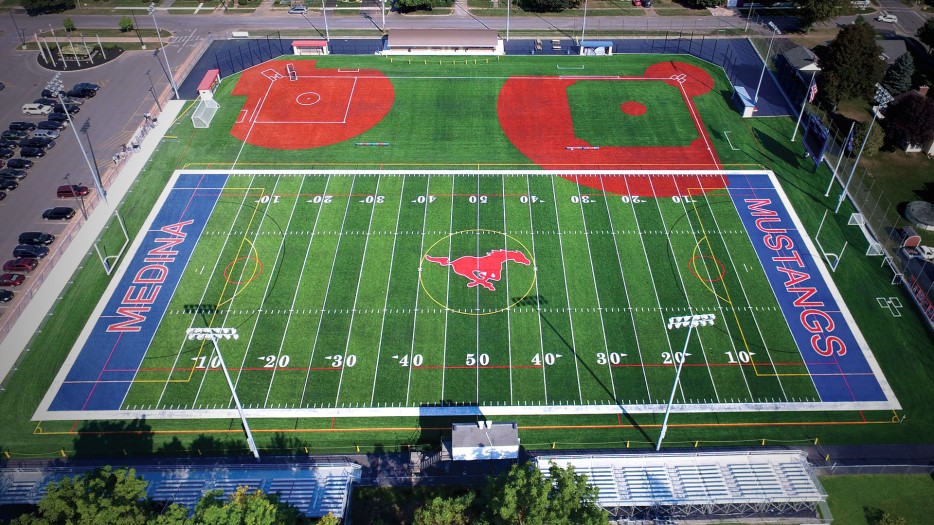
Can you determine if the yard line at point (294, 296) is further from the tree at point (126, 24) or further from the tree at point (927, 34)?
the tree at point (927, 34)

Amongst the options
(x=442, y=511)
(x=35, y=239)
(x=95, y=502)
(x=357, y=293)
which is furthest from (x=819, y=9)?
(x=95, y=502)

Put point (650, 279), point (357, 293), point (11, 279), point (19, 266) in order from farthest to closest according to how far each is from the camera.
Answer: point (19, 266) → point (11, 279) → point (650, 279) → point (357, 293)

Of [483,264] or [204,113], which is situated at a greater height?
[204,113]

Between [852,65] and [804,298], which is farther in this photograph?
[852,65]

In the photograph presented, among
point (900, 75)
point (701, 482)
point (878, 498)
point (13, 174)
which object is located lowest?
point (878, 498)

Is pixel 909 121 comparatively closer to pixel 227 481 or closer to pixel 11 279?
pixel 227 481

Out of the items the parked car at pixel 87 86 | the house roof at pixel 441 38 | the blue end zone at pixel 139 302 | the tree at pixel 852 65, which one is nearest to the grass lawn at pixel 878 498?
the tree at pixel 852 65

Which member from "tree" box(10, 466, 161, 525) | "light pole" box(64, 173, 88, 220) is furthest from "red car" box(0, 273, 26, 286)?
"tree" box(10, 466, 161, 525)
